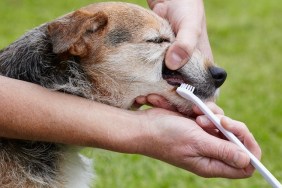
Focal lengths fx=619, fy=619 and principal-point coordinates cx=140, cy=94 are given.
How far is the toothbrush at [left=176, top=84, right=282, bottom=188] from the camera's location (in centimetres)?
284

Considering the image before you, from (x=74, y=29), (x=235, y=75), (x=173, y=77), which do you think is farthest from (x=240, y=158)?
(x=235, y=75)

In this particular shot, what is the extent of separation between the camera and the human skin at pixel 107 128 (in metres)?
2.98

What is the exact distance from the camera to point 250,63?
799 centimetres

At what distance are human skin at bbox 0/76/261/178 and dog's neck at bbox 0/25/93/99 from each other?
11 centimetres

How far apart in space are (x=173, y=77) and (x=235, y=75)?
4.46 meters

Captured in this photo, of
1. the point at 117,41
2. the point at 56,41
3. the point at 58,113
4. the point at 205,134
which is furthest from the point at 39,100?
the point at 205,134

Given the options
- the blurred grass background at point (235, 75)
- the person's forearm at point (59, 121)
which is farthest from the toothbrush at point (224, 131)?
the blurred grass background at point (235, 75)

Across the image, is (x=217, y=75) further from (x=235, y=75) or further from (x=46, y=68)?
(x=235, y=75)

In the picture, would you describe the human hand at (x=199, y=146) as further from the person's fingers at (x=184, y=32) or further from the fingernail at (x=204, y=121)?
the person's fingers at (x=184, y=32)

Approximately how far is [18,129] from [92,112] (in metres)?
0.37

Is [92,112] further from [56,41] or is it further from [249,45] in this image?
[249,45]

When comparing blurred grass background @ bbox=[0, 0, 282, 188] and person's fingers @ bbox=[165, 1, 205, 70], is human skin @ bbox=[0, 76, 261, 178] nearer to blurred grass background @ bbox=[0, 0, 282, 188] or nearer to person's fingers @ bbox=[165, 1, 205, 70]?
person's fingers @ bbox=[165, 1, 205, 70]

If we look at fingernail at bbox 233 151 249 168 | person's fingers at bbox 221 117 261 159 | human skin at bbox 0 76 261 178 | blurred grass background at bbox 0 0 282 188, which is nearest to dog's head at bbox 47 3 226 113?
human skin at bbox 0 76 261 178

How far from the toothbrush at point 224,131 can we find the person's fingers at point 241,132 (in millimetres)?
31
